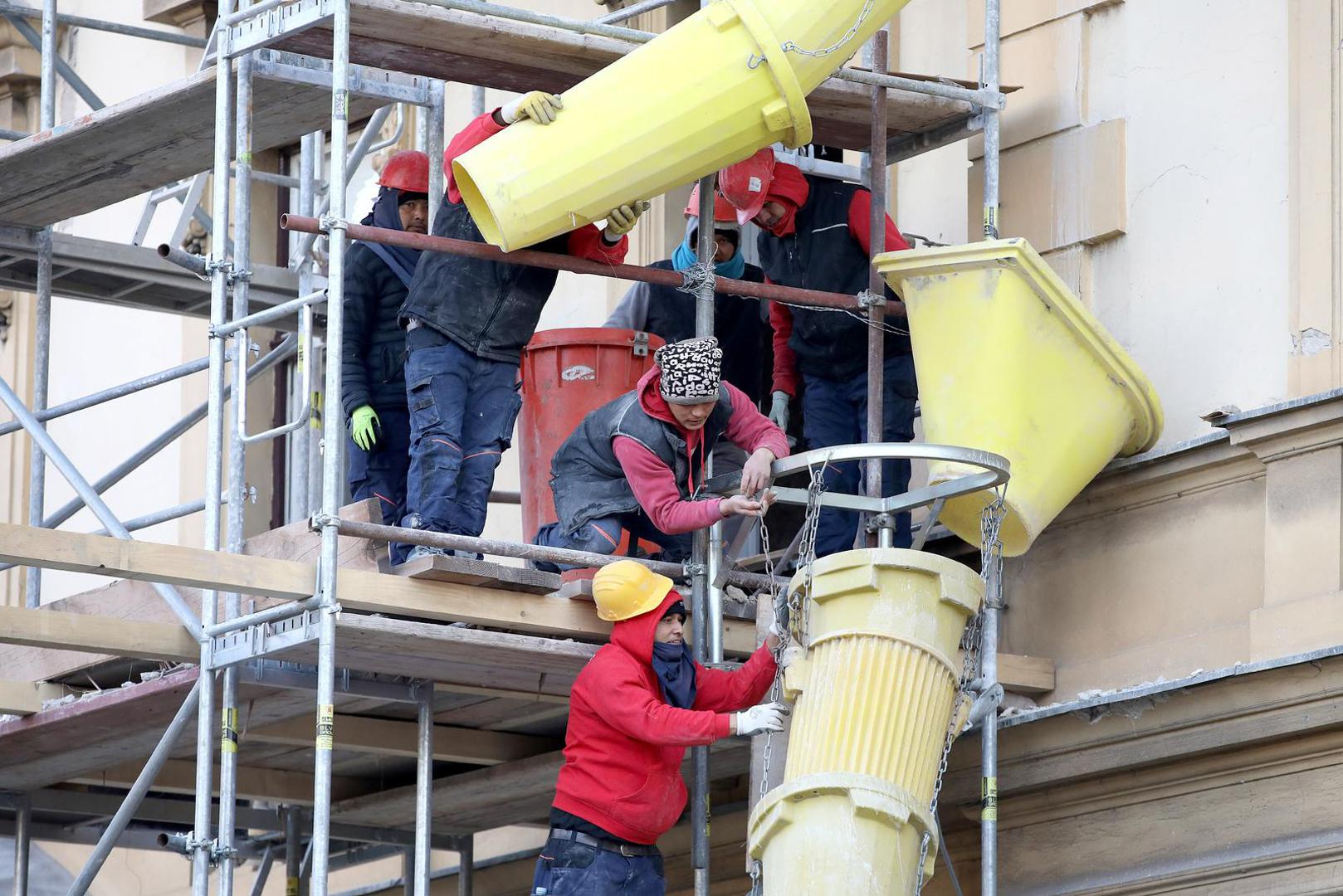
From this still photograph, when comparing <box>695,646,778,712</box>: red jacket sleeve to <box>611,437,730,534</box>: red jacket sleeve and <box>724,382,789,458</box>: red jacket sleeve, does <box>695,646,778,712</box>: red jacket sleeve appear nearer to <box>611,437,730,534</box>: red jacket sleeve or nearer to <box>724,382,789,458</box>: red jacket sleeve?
<box>611,437,730,534</box>: red jacket sleeve

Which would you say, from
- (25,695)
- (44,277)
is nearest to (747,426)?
(25,695)

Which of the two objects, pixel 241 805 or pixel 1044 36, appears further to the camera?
pixel 241 805

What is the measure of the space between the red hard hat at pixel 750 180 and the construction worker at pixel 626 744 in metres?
1.61

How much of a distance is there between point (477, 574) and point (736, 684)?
0.97 m

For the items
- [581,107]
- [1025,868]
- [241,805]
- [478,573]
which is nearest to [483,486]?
[478,573]

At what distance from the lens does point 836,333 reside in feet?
36.7

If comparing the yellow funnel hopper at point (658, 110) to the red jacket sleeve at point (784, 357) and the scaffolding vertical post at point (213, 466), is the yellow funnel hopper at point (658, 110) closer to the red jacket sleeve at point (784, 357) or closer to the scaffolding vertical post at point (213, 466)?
the scaffolding vertical post at point (213, 466)

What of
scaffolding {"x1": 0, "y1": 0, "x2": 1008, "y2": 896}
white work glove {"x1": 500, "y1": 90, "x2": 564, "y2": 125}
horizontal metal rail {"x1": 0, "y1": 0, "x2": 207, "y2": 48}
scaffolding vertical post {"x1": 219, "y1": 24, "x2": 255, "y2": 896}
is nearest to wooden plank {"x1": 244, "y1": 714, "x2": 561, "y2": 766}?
scaffolding {"x1": 0, "y1": 0, "x2": 1008, "y2": 896}

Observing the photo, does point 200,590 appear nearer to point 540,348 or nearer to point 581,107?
point 540,348

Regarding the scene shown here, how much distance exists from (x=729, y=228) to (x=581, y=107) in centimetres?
144

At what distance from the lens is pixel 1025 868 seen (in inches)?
428

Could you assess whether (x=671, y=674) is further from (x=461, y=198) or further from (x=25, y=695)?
(x=25, y=695)

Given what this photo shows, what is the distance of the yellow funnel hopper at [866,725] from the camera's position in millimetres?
9211

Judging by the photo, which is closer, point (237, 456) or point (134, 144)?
point (237, 456)
